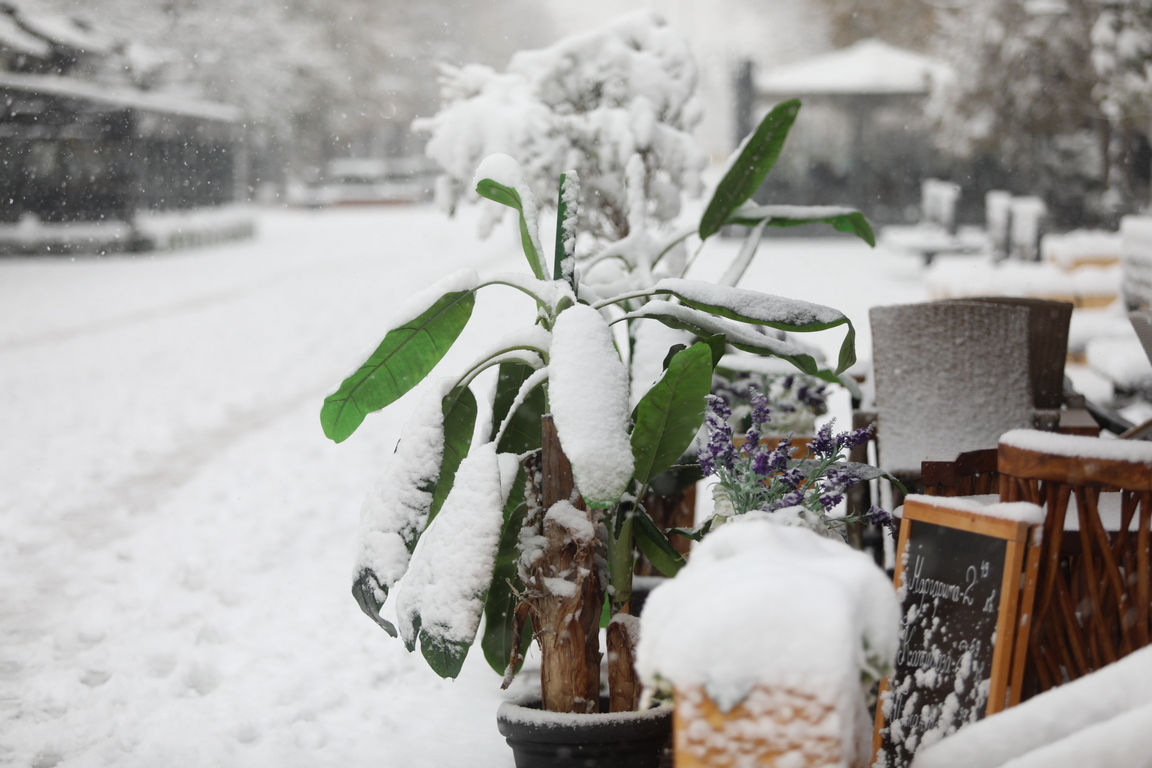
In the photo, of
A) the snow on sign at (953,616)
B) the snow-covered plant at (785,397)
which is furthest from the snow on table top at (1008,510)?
the snow-covered plant at (785,397)

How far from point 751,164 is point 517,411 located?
2.75 ft

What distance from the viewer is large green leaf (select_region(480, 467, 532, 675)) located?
7.32ft

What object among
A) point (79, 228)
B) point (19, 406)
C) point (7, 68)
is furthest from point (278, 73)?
point (19, 406)

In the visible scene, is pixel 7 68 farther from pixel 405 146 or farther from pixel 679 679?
pixel 405 146

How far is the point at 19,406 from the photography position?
687 centimetres

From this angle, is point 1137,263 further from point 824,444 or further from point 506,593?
point 506,593

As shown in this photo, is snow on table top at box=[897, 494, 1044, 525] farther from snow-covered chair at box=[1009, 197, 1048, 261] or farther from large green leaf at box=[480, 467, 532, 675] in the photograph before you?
snow-covered chair at box=[1009, 197, 1048, 261]

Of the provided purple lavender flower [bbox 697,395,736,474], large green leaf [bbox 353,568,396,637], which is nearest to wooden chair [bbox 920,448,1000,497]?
purple lavender flower [bbox 697,395,736,474]

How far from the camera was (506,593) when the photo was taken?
234 centimetres

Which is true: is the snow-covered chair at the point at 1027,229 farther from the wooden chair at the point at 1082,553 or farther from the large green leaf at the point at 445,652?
the large green leaf at the point at 445,652

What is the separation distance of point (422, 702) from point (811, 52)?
122 feet

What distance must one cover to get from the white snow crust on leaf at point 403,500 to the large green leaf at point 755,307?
0.59 meters

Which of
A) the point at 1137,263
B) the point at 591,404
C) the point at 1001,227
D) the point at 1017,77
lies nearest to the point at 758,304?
the point at 591,404

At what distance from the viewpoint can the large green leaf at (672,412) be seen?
200 centimetres
